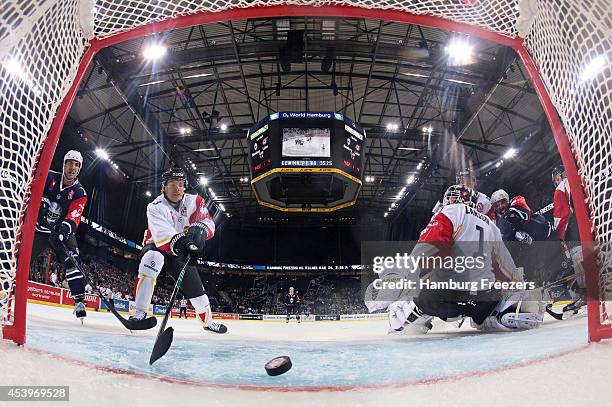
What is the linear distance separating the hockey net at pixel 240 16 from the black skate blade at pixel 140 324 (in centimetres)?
106

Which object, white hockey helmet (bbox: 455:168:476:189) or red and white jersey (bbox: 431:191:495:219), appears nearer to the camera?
red and white jersey (bbox: 431:191:495:219)

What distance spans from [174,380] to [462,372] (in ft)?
2.81

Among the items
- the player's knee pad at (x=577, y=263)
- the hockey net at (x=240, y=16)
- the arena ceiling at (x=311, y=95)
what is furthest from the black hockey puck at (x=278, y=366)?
the arena ceiling at (x=311, y=95)

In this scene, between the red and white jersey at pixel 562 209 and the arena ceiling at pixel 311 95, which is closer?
the red and white jersey at pixel 562 209

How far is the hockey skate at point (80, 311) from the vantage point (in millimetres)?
2371

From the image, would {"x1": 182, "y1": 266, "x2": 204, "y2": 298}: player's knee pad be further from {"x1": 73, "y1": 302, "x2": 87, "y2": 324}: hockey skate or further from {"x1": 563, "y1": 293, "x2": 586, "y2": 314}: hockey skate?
{"x1": 563, "y1": 293, "x2": 586, "y2": 314}: hockey skate

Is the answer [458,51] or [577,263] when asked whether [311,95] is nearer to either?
[458,51]

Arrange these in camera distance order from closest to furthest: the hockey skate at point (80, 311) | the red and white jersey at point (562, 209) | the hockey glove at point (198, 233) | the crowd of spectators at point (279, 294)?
the hockey glove at point (198, 233) → the hockey skate at point (80, 311) → the red and white jersey at point (562, 209) → the crowd of spectators at point (279, 294)

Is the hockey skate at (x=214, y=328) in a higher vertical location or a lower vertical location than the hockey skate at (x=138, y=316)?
lower

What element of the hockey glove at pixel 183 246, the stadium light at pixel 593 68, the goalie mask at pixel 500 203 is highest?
the goalie mask at pixel 500 203

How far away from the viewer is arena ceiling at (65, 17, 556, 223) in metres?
4.70

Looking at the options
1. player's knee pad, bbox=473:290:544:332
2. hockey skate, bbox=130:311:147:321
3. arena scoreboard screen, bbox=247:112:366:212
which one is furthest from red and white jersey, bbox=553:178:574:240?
hockey skate, bbox=130:311:147:321

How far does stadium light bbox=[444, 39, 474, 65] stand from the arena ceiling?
0.24ft

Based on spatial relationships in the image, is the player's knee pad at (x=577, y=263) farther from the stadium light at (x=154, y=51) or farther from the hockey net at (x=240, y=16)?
the stadium light at (x=154, y=51)
